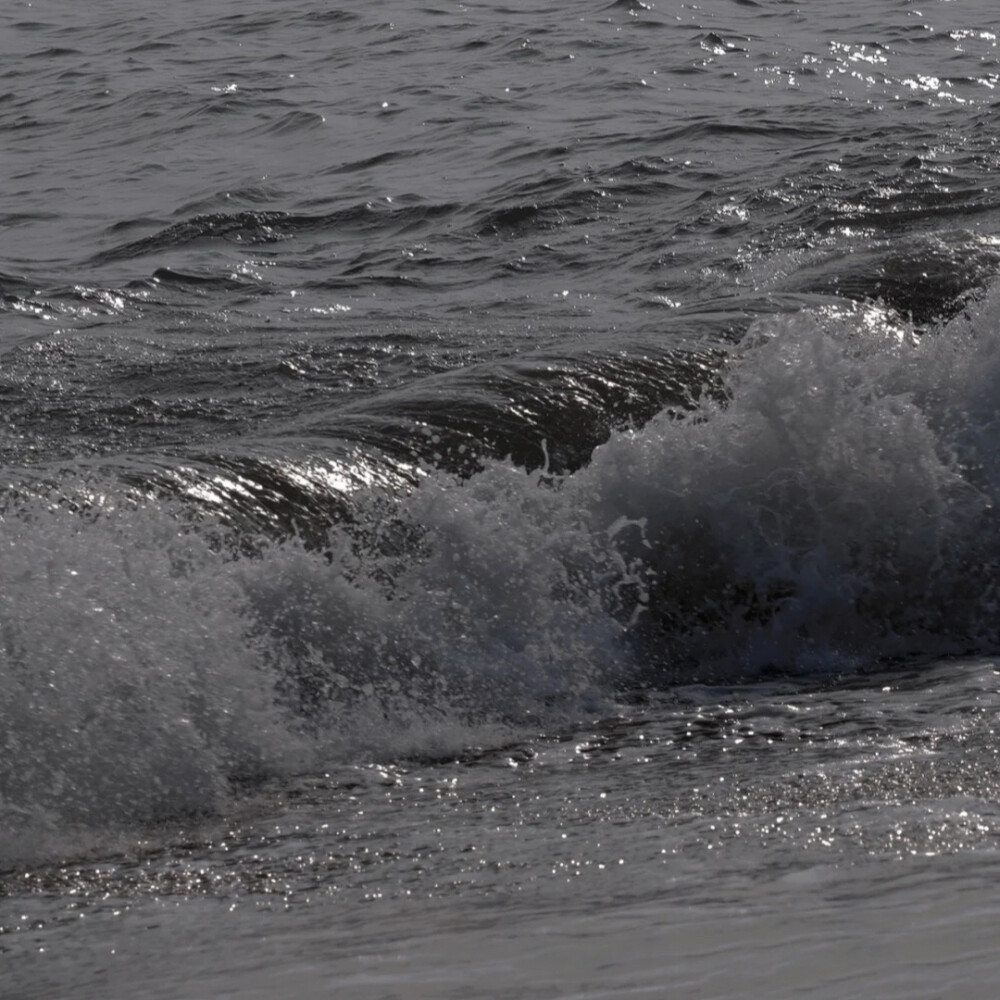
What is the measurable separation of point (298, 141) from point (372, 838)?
10164mm

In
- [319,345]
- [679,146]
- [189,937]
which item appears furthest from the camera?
[679,146]

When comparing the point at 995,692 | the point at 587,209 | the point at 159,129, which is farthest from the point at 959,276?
the point at 159,129

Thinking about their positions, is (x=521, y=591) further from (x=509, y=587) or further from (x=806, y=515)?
(x=806, y=515)

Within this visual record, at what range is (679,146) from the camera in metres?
12.0

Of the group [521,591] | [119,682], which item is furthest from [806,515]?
[119,682]

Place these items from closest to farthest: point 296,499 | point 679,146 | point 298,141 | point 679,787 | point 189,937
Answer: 1. point 189,937
2. point 679,787
3. point 296,499
4. point 679,146
5. point 298,141

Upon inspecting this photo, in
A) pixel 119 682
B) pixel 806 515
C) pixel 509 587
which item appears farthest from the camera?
pixel 806 515

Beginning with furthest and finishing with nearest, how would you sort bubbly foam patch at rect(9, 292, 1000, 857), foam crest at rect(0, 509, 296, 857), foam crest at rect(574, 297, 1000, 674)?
foam crest at rect(574, 297, 1000, 674), bubbly foam patch at rect(9, 292, 1000, 857), foam crest at rect(0, 509, 296, 857)

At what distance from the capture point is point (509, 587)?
4855mm

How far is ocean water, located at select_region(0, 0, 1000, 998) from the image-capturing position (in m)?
2.85

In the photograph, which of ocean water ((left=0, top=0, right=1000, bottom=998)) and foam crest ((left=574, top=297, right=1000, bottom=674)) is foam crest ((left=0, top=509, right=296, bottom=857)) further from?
foam crest ((left=574, top=297, right=1000, bottom=674))

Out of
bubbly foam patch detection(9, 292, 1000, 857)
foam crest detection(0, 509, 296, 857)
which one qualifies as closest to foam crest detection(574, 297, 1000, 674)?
bubbly foam patch detection(9, 292, 1000, 857)

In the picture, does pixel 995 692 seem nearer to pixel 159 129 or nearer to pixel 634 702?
pixel 634 702

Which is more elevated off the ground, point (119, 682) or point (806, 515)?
point (119, 682)
